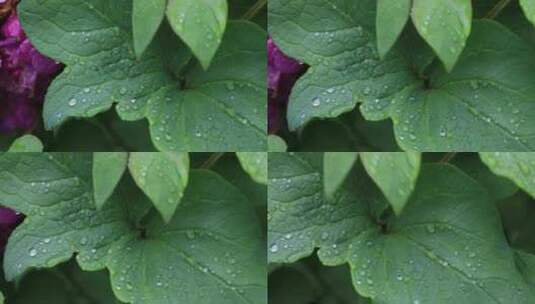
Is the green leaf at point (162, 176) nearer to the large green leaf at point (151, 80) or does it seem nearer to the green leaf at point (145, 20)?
the large green leaf at point (151, 80)

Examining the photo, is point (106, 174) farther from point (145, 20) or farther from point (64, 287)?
point (64, 287)

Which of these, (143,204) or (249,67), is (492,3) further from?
(143,204)

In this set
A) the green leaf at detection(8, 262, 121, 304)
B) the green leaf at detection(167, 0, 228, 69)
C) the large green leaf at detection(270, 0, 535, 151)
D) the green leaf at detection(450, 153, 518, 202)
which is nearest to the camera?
the green leaf at detection(167, 0, 228, 69)

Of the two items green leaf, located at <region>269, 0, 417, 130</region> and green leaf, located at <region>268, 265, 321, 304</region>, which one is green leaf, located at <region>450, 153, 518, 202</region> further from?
green leaf, located at <region>268, 265, 321, 304</region>

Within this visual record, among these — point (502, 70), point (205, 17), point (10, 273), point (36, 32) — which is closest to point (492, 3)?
point (502, 70)

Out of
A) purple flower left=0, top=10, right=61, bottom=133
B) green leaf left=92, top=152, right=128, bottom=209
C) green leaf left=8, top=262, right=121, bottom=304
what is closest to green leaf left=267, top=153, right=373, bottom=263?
green leaf left=92, top=152, right=128, bottom=209
